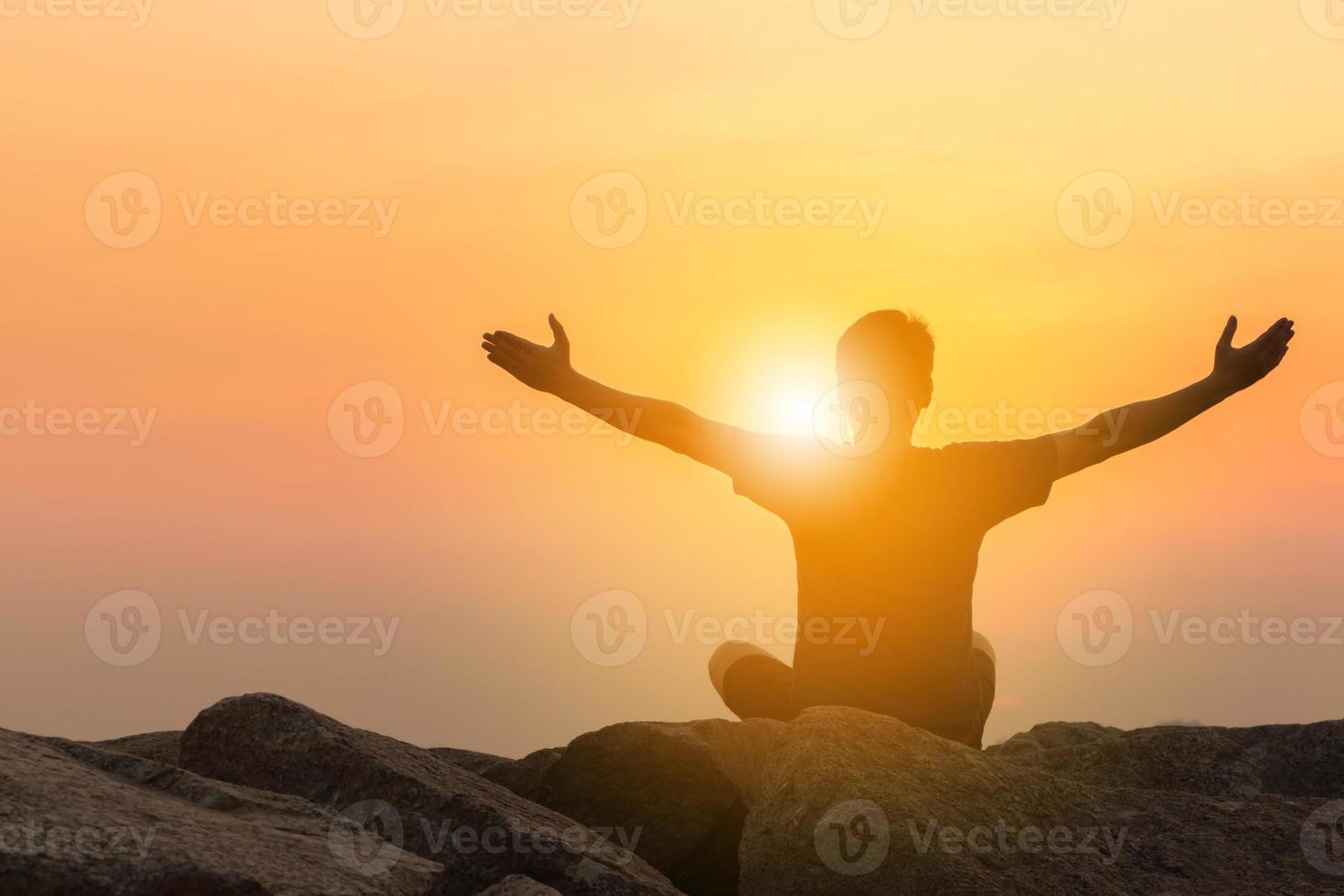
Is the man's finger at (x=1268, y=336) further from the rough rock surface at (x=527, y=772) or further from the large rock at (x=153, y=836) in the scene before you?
the large rock at (x=153, y=836)

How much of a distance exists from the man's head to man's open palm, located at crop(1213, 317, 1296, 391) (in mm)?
1595

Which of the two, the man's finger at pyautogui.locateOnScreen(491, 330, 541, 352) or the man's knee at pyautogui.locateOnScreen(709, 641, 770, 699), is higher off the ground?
the man's finger at pyautogui.locateOnScreen(491, 330, 541, 352)

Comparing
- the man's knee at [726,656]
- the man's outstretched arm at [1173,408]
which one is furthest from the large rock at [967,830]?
the man's knee at [726,656]

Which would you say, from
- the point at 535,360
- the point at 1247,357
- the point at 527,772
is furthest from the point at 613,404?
the point at 1247,357

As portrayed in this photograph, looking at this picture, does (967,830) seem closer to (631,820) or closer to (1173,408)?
(631,820)

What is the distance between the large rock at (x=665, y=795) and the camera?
641 cm

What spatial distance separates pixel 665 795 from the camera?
6504 millimetres

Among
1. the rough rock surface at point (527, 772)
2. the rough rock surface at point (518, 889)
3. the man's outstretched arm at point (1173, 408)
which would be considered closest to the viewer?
the rough rock surface at point (518, 889)

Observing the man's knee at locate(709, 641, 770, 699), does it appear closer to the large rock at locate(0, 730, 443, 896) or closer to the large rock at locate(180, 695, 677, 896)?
the large rock at locate(180, 695, 677, 896)

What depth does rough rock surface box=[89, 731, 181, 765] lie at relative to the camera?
697 cm

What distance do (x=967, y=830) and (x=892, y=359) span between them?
242cm

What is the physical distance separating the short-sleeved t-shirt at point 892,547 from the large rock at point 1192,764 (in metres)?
0.59

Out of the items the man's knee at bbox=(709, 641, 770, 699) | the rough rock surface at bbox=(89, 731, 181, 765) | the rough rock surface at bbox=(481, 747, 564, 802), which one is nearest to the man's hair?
the man's knee at bbox=(709, 641, 770, 699)

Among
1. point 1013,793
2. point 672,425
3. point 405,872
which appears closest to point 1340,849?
point 1013,793
